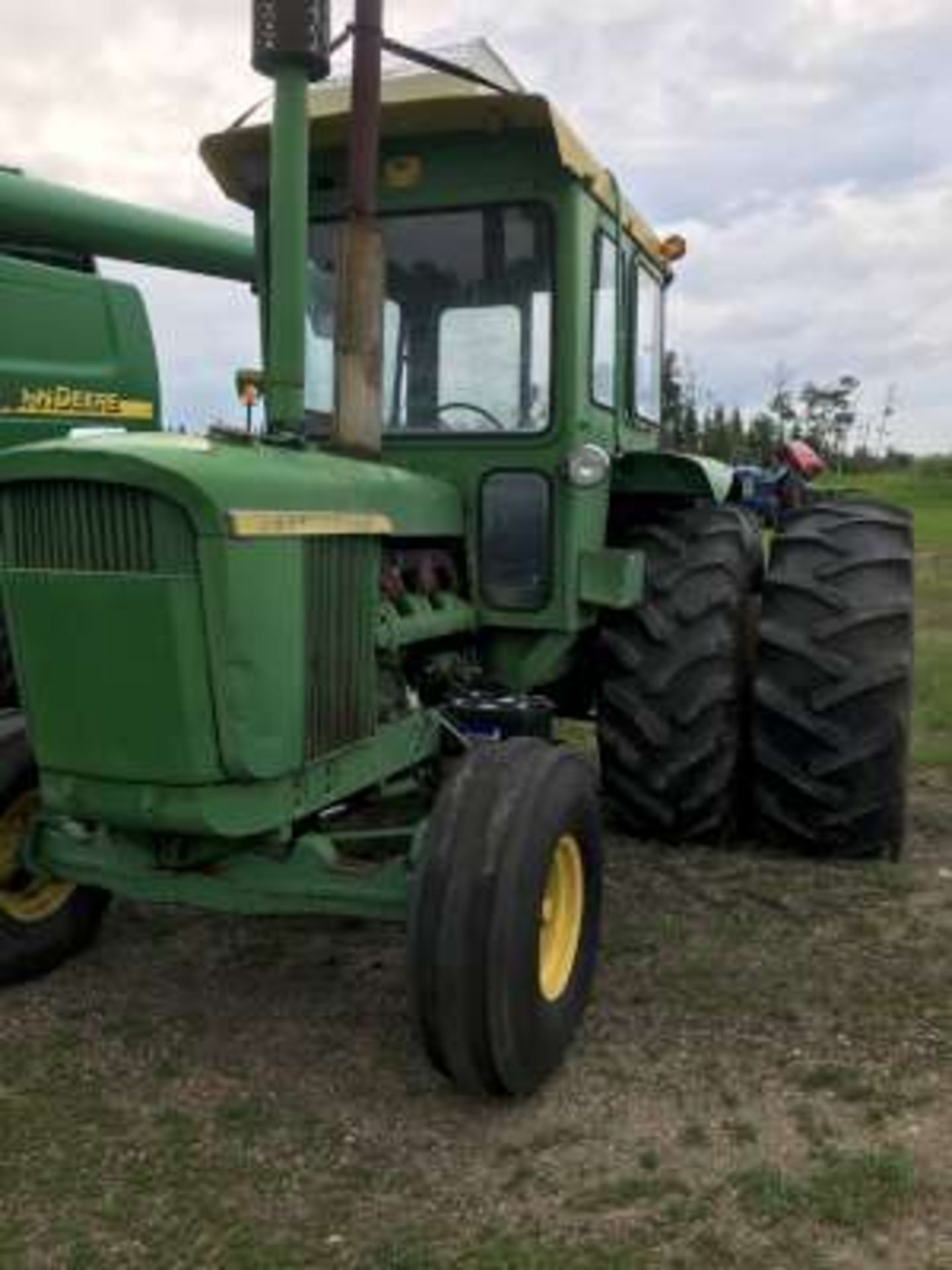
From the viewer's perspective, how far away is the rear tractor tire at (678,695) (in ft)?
17.1

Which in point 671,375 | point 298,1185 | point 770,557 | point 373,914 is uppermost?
point 671,375

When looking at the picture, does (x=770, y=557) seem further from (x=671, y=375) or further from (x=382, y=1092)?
(x=382, y=1092)

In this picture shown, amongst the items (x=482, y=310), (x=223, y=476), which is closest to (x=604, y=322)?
(x=482, y=310)

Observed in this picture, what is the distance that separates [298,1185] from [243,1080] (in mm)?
559

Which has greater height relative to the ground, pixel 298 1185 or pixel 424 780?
pixel 424 780

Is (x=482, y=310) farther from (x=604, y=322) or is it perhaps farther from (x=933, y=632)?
(x=933, y=632)

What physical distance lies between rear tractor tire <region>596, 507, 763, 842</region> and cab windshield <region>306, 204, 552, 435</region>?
913 mm

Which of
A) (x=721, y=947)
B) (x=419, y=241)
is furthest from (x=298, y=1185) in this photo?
(x=419, y=241)

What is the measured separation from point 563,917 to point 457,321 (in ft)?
6.68

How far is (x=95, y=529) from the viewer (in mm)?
3398

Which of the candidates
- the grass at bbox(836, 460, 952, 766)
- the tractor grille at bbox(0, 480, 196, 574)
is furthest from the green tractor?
the grass at bbox(836, 460, 952, 766)

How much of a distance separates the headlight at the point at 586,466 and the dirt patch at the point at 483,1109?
1427 mm

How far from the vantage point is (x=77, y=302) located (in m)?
6.62

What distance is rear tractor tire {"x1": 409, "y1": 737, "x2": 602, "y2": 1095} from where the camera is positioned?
344 cm
